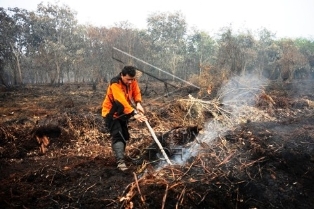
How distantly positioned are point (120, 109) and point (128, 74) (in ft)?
1.71

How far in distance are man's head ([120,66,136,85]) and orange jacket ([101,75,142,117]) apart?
0.32 feet

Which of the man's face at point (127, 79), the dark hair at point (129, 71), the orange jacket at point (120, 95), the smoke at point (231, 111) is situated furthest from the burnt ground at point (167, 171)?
the dark hair at point (129, 71)

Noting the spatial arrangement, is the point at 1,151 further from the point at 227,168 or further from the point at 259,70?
the point at 259,70

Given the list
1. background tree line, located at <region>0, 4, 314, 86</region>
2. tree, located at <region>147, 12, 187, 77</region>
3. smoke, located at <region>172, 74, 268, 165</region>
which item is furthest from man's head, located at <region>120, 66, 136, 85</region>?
tree, located at <region>147, 12, 187, 77</region>

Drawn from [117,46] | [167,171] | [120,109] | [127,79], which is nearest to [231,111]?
[127,79]

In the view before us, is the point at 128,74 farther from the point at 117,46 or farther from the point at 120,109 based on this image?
the point at 117,46

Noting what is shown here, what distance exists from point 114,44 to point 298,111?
68.7 ft

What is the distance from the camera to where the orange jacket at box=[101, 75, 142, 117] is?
3.70 m

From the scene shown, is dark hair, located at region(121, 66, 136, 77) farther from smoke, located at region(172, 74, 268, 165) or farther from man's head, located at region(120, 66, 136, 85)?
smoke, located at region(172, 74, 268, 165)

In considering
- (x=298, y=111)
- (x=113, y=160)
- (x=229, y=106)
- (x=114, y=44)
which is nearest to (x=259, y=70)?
(x=114, y=44)

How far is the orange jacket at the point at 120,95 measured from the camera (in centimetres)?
370

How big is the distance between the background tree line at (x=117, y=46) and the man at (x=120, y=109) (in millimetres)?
14263

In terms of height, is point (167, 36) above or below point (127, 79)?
above

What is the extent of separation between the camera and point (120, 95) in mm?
3709
